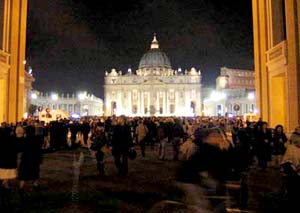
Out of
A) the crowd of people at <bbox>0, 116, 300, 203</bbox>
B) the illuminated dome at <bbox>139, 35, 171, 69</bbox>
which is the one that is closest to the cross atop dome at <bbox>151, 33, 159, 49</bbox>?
the illuminated dome at <bbox>139, 35, 171, 69</bbox>

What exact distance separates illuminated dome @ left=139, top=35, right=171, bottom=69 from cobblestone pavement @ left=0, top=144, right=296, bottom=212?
12154 centimetres

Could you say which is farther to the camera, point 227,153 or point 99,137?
point 99,137

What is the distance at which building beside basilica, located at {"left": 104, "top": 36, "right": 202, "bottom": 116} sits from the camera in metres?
123

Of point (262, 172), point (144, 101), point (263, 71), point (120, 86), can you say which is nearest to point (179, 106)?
point (144, 101)

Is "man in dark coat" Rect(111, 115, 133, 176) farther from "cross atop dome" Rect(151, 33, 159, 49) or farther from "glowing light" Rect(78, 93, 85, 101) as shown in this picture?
"cross atop dome" Rect(151, 33, 159, 49)

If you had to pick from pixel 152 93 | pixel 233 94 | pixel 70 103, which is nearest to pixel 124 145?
pixel 233 94

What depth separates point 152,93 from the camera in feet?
405

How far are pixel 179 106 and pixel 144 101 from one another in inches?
492

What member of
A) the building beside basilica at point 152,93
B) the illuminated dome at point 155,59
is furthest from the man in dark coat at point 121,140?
the illuminated dome at point 155,59

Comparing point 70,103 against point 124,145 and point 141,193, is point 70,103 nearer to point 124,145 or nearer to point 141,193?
point 124,145

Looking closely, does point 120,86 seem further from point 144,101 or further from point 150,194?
point 150,194

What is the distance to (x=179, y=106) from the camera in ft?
408

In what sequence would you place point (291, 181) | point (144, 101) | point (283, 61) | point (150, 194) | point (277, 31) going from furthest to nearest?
1. point (144, 101)
2. point (277, 31)
3. point (283, 61)
4. point (150, 194)
5. point (291, 181)

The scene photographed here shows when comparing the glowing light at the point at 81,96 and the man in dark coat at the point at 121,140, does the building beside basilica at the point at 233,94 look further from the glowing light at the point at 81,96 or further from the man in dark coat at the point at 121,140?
the glowing light at the point at 81,96
